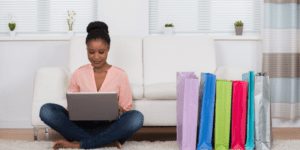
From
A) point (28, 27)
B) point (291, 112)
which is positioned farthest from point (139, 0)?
point (291, 112)

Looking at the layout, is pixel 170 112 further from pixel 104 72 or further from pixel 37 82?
pixel 37 82

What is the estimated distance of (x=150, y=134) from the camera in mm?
3830

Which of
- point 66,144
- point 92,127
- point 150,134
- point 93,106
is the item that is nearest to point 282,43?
point 150,134

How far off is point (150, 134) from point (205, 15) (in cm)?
136

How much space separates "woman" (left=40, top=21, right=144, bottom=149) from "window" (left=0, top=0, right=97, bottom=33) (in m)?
1.52

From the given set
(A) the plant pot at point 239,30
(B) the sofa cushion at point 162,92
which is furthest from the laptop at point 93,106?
(A) the plant pot at point 239,30

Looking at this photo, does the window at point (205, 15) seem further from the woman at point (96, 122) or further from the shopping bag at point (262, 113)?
the shopping bag at point (262, 113)

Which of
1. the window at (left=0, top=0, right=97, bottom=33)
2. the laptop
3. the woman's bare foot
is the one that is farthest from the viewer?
the window at (left=0, top=0, right=97, bottom=33)

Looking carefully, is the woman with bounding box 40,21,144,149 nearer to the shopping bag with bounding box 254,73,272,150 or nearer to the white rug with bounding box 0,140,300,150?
the white rug with bounding box 0,140,300,150

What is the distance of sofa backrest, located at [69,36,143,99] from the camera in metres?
3.75

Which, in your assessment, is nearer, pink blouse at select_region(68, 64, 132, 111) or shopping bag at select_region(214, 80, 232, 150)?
shopping bag at select_region(214, 80, 232, 150)

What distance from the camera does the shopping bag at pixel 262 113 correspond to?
2660 millimetres

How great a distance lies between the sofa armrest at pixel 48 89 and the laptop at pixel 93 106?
1.65 feet

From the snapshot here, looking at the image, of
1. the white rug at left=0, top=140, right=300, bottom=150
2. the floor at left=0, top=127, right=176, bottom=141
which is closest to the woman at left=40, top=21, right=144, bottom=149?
the white rug at left=0, top=140, right=300, bottom=150
